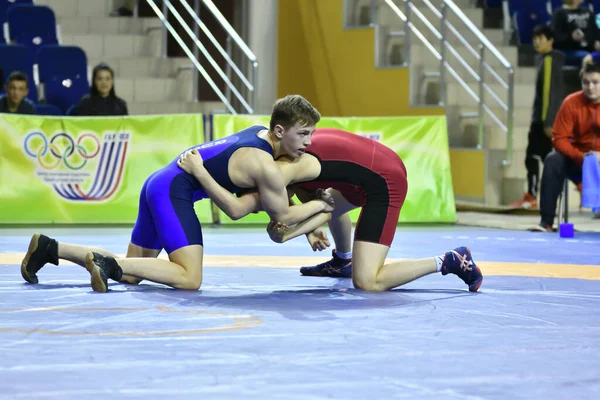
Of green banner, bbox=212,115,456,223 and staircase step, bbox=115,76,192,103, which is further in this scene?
staircase step, bbox=115,76,192,103

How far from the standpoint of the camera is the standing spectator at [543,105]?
10008 millimetres

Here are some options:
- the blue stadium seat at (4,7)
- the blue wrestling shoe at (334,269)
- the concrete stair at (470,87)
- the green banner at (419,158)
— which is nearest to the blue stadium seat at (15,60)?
the blue stadium seat at (4,7)

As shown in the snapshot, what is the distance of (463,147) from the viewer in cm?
1138

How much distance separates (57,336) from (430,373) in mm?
1355

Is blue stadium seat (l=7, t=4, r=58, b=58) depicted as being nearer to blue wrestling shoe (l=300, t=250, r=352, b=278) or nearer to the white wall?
the white wall

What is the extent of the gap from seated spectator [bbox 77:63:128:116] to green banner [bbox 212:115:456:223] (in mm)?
1892

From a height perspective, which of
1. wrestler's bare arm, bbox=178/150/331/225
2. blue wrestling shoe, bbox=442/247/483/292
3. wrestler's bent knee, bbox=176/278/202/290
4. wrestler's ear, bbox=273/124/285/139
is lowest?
wrestler's bent knee, bbox=176/278/202/290

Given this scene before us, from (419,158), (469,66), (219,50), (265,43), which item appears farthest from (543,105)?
(265,43)

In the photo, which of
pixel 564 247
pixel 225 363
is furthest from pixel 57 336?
pixel 564 247

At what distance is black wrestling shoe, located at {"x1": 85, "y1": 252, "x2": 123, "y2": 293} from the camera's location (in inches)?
186

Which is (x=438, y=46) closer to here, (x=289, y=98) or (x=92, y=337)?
(x=289, y=98)

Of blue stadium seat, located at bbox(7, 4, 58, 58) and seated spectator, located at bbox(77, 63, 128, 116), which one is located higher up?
blue stadium seat, located at bbox(7, 4, 58, 58)

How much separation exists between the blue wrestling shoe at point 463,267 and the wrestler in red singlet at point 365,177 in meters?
0.30

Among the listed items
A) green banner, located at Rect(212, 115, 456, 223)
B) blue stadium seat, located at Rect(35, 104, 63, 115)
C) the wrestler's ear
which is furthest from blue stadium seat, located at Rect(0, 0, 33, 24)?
the wrestler's ear
